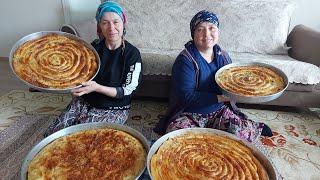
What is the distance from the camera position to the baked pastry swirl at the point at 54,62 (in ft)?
4.82

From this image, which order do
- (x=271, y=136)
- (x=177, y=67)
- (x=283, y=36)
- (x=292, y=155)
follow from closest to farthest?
1. (x=177, y=67)
2. (x=292, y=155)
3. (x=271, y=136)
4. (x=283, y=36)

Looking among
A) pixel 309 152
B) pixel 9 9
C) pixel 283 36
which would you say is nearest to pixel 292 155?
pixel 309 152

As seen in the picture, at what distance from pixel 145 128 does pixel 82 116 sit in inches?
27.6

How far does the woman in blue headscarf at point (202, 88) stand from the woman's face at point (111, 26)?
41 centimetres

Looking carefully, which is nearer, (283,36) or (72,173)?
(72,173)

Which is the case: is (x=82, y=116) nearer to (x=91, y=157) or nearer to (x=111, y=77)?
(x=111, y=77)

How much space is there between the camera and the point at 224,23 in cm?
296

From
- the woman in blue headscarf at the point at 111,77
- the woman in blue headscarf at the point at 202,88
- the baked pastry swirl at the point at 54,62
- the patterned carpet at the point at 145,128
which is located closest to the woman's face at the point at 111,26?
the woman in blue headscarf at the point at 111,77

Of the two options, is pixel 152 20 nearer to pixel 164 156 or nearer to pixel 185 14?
pixel 185 14

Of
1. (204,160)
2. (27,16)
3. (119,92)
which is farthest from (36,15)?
(204,160)

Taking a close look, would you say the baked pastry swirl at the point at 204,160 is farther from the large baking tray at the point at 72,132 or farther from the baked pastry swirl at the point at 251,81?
the baked pastry swirl at the point at 251,81

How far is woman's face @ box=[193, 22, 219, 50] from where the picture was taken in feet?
5.86

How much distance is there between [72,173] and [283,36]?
2.53 meters

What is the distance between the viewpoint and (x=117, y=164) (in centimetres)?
115
